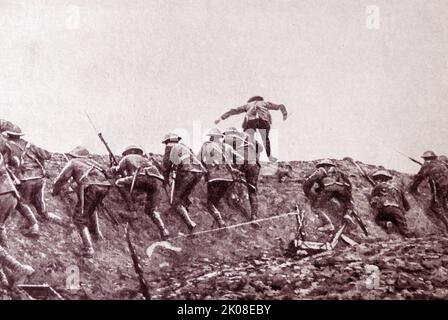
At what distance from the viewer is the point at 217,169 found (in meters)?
9.21

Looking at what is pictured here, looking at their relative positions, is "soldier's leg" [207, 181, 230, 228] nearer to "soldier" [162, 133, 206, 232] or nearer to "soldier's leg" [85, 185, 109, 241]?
"soldier" [162, 133, 206, 232]

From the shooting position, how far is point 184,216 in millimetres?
8961

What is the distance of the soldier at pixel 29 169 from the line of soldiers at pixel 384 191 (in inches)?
154

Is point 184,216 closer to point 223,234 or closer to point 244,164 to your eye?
point 223,234

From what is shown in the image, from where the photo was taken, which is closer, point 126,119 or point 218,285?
point 218,285

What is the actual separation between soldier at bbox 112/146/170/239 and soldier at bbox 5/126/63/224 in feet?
3.58

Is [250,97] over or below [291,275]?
over

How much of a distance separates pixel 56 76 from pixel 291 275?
474 centimetres

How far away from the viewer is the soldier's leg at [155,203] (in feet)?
29.1

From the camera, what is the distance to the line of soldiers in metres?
9.18

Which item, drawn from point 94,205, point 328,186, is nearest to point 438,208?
point 328,186


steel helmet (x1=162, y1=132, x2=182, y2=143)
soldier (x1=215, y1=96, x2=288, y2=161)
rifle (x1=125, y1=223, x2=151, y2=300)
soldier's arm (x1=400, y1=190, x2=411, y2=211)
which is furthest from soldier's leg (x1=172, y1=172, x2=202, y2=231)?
soldier's arm (x1=400, y1=190, x2=411, y2=211)

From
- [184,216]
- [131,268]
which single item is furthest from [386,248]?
[131,268]

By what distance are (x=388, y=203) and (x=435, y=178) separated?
89 centimetres
